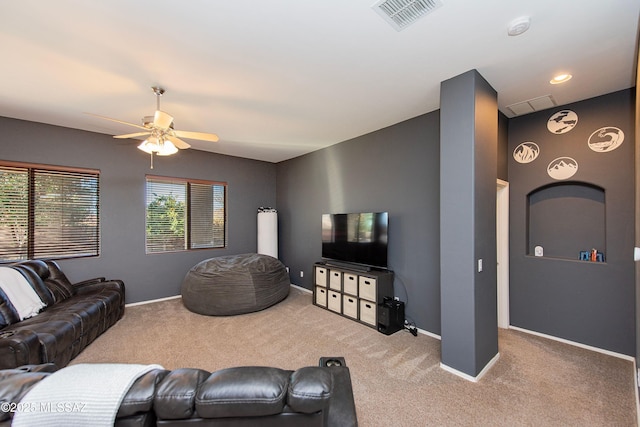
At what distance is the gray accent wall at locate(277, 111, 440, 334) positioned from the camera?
11.1ft

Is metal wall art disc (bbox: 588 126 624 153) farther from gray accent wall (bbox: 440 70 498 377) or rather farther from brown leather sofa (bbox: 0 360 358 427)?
brown leather sofa (bbox: 0 360 358 427)

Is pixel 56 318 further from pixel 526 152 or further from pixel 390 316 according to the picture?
pixel 526 152

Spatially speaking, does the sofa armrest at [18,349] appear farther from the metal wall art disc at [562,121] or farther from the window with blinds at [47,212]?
the metal wall art disc at [562,121]

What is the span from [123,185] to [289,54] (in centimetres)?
377

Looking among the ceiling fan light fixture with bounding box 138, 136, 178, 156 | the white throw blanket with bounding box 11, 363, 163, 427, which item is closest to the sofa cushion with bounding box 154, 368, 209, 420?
the white throw blanket with bounding box 11, 363, 163, 427

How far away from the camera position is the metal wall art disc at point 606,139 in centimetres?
274

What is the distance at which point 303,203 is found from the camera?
216 inches

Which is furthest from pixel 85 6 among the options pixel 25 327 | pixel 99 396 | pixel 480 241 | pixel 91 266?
pixel 91 266

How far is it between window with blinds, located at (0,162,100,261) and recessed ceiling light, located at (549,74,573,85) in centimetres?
599

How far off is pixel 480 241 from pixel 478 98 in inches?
52.2

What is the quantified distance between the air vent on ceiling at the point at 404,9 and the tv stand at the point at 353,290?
2773 mm

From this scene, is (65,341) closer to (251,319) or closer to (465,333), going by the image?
(251,319)

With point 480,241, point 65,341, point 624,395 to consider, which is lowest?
point 624,395

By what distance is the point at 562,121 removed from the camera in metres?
3.07
